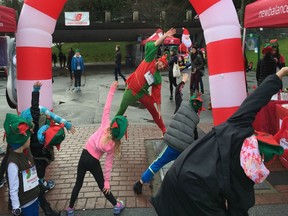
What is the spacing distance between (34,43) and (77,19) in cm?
2534

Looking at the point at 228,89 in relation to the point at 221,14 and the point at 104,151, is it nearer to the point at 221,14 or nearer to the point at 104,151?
the point at 221,14

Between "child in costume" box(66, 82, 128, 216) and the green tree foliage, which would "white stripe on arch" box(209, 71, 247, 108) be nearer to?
"child in costume" box(66, 82, 128, 216)

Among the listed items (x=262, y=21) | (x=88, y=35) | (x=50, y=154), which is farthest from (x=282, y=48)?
(x=50, y=154)

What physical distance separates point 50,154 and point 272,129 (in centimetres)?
392

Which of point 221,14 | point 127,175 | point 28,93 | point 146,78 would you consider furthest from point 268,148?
point 146,78

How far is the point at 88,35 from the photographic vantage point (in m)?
33.6

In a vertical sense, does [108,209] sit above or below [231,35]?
below

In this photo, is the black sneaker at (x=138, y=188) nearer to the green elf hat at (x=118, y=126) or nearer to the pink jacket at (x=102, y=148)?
the pink jacket at (x=102, y=148)

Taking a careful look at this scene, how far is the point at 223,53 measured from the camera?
421 cm

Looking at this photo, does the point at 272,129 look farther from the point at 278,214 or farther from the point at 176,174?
the point at 176,174

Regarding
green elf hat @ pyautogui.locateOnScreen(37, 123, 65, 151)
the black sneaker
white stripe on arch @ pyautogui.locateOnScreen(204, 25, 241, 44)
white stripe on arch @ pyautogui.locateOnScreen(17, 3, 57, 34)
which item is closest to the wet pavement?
the black sneaker

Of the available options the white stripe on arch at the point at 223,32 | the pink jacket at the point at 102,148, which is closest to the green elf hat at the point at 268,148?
the pink jacket at the point at 102,148

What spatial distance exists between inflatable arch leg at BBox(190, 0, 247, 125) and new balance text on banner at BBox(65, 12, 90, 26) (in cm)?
2556

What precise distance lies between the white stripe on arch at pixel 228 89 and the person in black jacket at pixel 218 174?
211 centimetres
